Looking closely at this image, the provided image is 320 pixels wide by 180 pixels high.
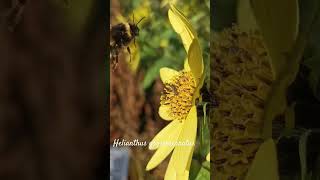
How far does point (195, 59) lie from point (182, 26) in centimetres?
10

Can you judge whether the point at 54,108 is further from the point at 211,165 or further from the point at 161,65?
the point at 211,165

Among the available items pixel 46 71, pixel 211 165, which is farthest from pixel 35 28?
pixel 211 165

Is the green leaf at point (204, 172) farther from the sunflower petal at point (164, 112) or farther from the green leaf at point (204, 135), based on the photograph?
the sunflower petal at point (164, 112)

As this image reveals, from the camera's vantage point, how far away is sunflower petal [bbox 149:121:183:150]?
2047mm

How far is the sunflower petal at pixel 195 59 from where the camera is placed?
203 cm

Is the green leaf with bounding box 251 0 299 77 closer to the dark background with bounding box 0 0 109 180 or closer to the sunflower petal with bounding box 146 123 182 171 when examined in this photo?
the sunflower petal with bounding box 146 123 182 171

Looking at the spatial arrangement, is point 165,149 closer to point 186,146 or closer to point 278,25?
point 186,146

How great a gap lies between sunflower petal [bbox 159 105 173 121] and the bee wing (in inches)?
6.9

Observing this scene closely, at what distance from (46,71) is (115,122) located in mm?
233

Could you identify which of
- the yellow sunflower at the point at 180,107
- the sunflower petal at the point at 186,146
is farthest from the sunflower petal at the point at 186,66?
the sunflower petal at the point at 186,146

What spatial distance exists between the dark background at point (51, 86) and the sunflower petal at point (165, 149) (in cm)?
14

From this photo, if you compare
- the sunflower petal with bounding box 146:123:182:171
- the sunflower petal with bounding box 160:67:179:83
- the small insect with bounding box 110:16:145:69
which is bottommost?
the sunflower petal with bounding box 146:123:182:171

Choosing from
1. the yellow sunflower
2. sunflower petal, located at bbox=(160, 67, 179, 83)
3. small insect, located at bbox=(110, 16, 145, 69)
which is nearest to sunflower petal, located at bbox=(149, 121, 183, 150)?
the yellow sunflower

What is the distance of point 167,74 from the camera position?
6.68 ft
